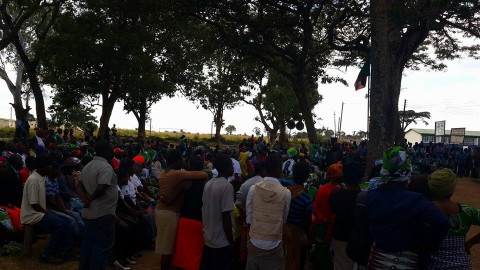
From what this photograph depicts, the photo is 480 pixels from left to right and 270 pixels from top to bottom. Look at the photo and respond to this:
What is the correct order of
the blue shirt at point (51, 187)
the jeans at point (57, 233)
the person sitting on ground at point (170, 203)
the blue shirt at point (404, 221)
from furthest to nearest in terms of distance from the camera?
the blue shirt at point (51, 187), the jeans at point (57, 233), the person sitting on ground at point (170, 203), the blue shirt at point (404, 221)

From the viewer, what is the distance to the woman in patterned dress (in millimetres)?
3518

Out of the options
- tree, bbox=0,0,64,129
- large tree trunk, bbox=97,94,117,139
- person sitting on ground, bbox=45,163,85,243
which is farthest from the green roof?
person sitting on ground, bbox=45,163,85,243

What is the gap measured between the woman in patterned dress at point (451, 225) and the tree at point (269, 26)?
13299mm

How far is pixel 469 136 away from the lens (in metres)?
62.2

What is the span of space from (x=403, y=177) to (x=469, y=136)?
214 feet

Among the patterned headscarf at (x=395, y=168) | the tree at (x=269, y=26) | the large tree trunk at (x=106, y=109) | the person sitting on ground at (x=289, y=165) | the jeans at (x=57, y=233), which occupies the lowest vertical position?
the jeans at (x=57, y=233)

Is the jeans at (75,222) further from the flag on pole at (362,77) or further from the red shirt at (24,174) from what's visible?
the flag on pole at (362,77)

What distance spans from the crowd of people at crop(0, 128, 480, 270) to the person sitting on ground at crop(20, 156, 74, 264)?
1 cm

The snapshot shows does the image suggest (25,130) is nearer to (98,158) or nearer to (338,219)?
(98,158)

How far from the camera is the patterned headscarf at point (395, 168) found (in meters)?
3.47

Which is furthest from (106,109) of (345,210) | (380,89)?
(345,210)

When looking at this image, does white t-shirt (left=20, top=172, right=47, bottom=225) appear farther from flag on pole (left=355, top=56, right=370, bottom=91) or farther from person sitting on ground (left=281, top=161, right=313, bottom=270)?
flag on pole (left=355, top=56, right=370, bottom=91)

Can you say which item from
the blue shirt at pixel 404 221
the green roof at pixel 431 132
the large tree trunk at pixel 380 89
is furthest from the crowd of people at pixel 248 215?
the green roof at pixel 431 132

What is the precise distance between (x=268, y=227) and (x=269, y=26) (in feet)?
44.5
